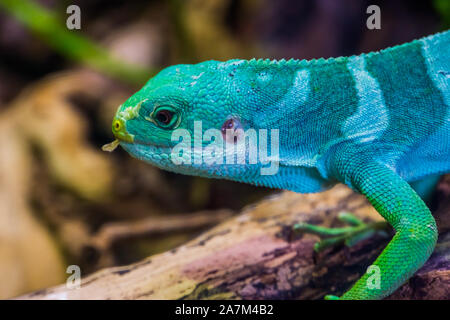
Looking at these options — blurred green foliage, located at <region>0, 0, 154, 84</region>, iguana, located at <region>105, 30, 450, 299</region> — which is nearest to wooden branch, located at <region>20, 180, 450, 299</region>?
iguana, located at <region>105, 30, 450, 299</region>

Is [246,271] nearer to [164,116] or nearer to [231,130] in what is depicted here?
[231,130]

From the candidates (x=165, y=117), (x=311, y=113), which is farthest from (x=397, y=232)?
(x=165, y=117)

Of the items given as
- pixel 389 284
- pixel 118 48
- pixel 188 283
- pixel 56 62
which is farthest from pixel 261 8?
pixel 56 62

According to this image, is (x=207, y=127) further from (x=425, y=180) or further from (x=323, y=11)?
(x=323, y=11)

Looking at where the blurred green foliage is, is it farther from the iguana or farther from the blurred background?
the iguana

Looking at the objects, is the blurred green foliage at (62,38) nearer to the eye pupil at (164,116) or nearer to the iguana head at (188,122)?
the iguana head at (188,122)

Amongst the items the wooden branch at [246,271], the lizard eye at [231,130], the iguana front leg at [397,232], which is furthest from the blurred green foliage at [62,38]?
the iguana front leg at [397,232]

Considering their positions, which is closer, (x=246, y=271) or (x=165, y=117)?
(x=165, y=117)
